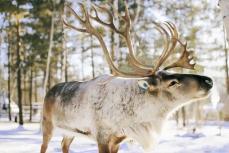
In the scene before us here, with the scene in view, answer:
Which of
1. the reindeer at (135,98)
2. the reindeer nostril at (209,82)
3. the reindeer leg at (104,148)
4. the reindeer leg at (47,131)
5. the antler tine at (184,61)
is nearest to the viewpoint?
the reindeer nostril at (209,82)

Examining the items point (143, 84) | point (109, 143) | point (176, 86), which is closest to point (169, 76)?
point (176, 86)

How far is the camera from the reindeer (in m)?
4.89

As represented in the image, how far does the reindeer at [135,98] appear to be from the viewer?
4891mm

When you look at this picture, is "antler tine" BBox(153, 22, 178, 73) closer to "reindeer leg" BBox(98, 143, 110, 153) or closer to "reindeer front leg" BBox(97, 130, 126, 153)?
"reindeer front leg" BBox(97, 130, 126, 153)

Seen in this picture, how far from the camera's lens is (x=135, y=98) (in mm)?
5172

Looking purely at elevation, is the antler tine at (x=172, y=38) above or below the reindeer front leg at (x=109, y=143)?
above

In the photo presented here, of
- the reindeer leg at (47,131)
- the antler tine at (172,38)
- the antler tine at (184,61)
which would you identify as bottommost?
the reindeer leg at (47,131)

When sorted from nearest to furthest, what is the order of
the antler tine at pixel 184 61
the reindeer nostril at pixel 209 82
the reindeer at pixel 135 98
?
1. the reindeer nostril at pixel 209 82
2. the reindeer at pixel 135 98
3. the antler tine at pixel 184 61

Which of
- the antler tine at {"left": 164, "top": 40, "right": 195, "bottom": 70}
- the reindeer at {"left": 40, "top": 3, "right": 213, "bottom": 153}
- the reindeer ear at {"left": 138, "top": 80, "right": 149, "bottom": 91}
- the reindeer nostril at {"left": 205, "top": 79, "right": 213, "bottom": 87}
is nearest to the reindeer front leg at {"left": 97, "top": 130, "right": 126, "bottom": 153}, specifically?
the reindeer at {"left": 40, "top": 3, "right": 213, "bottom": 153}

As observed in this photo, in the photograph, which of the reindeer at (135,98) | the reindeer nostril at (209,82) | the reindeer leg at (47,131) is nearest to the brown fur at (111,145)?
the reindeer at (135,98)

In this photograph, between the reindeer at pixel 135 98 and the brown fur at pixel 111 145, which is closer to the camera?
the reindeer at pixel 135 98

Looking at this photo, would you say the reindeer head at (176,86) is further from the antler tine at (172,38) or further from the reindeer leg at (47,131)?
the reindeer leg at (47,131)

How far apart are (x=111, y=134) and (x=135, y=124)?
0.34 m

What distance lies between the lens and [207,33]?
71.4ft
